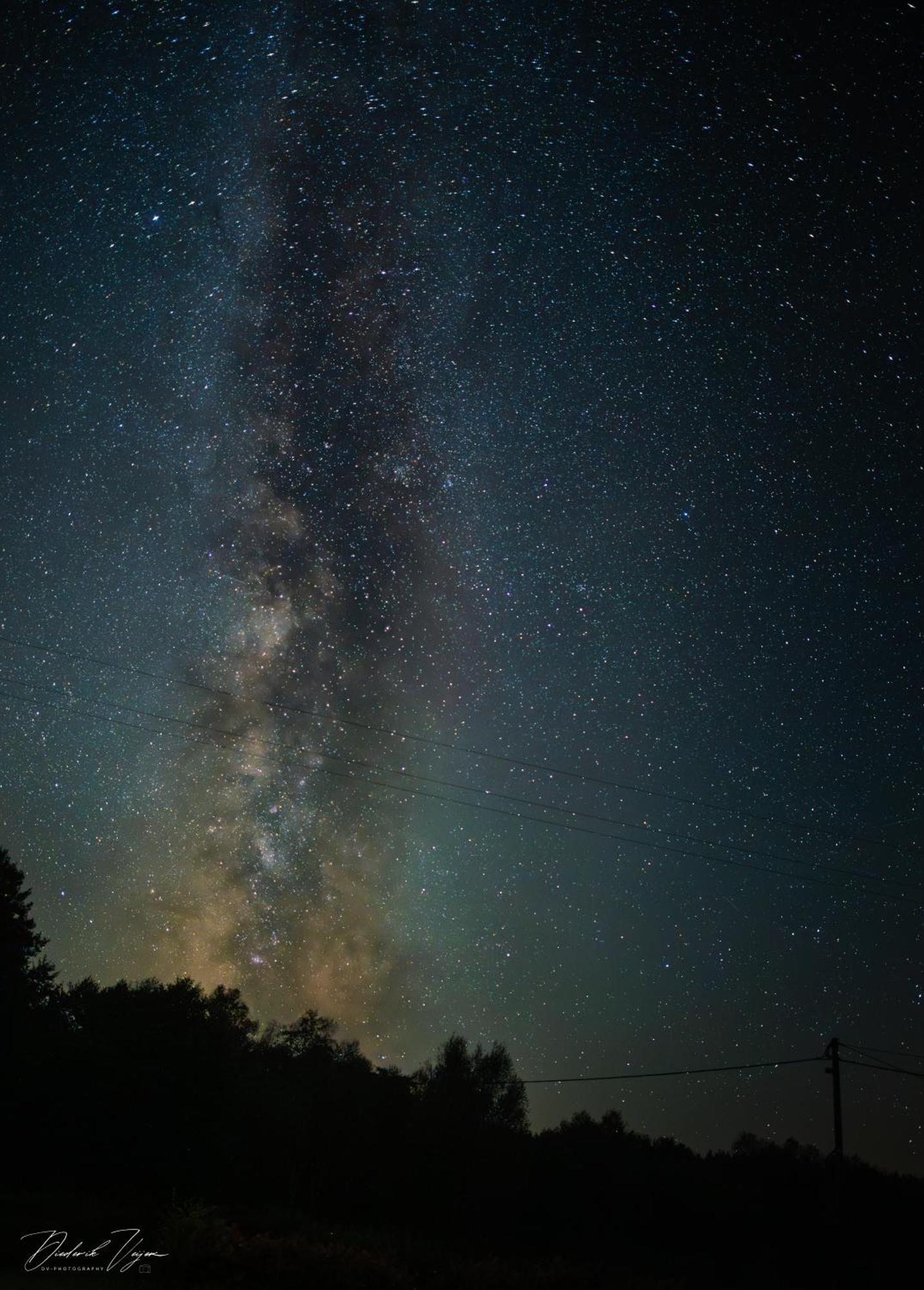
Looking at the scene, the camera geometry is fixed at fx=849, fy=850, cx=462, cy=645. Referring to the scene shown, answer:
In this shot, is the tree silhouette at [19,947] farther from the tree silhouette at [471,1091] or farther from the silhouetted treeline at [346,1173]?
the tree silhouette at [471,1091]

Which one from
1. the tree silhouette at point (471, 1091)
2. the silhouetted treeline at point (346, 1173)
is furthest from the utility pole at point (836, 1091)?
the tree silhouette at point (471, 1091)

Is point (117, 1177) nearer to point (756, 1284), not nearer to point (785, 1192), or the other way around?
point (756, 1284)

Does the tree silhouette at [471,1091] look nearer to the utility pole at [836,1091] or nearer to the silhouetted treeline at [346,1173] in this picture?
the silhouetted treeline at [346,1173]

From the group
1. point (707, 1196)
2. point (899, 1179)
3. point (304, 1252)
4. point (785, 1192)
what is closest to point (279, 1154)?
point (304, 1252)

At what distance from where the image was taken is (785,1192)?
4453 cm

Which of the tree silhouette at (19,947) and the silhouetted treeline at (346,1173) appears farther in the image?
the tree silhouette at (19,947)

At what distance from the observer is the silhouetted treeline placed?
719 inches

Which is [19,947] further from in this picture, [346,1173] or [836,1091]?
[836,1091]

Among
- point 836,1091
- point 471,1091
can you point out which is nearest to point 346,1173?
point 471,1091

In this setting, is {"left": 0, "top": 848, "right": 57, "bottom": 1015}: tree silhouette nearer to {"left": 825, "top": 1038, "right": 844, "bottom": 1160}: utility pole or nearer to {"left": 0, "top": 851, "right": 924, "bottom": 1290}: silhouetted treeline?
{"left": 0, "top": 851, "right": 924, "bottom": 1290}: silhouetted treeline

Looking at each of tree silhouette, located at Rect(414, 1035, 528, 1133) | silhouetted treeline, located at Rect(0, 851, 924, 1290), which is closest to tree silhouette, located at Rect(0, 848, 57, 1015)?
silhouetted treeline, located at Rect(0, 851, 924, 1290)

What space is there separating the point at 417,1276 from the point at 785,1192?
38.1 meters

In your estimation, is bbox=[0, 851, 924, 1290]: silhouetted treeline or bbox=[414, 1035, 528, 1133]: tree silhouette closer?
bbox=[0, 851, 924, 1290]: silhouetted treeline

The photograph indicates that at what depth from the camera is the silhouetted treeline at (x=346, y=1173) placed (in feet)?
59.9
